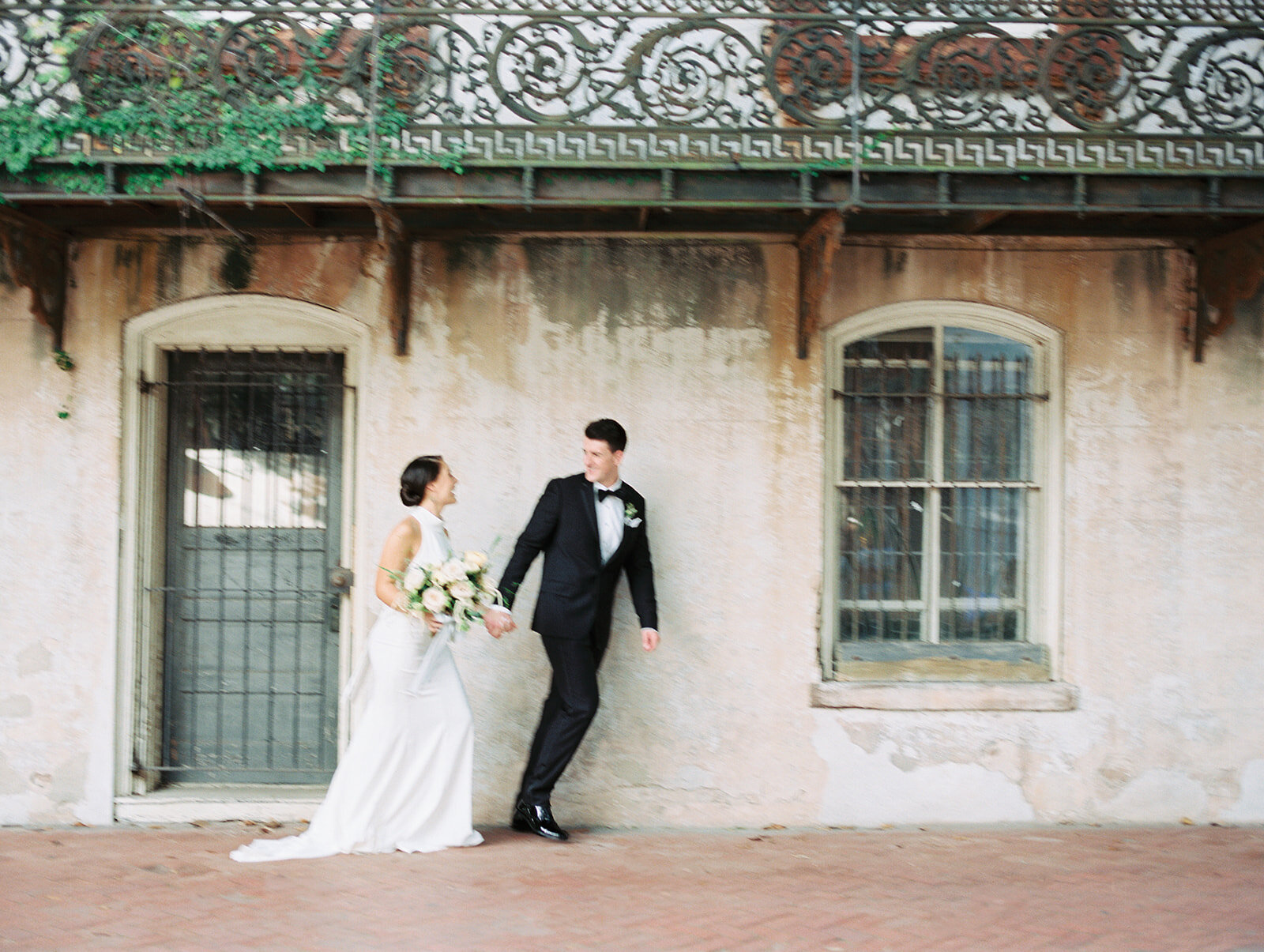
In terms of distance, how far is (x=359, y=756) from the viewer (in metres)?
5.30

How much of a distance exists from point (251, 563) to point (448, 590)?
1.90 meters

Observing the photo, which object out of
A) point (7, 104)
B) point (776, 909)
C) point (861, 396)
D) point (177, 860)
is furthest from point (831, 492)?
point (7, 104)

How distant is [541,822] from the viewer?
5719mm

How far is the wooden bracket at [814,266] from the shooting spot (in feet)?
18.5

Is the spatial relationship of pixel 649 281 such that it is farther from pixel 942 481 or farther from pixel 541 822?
pixel 541 822

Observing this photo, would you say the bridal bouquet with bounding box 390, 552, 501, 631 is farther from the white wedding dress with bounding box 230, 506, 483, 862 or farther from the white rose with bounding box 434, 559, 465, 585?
the white wedding dress with bounding box 230, 506, 483, 862

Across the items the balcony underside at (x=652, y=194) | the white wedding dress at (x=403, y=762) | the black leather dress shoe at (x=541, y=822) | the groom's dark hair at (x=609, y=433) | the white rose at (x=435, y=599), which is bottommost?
Result: the black leather dress shoe at (x=541, y=822)

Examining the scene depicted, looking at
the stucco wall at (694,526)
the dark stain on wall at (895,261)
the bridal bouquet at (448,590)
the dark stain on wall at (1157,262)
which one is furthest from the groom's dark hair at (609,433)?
the dark stain on wall at (1157,262)

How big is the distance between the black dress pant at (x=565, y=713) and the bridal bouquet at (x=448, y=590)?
65 cm

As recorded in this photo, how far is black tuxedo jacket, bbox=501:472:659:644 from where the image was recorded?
567 cm

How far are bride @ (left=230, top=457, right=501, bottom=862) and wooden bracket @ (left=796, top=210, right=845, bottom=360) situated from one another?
225 centimetres

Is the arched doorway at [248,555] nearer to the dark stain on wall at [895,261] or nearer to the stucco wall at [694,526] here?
the stucco wall at [694,526]

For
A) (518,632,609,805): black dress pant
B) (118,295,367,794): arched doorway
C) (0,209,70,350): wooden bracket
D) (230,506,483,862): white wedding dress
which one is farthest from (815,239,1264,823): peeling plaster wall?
(0,209,70,350): wooden bracket

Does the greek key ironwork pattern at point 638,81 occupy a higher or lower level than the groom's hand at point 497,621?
higher
